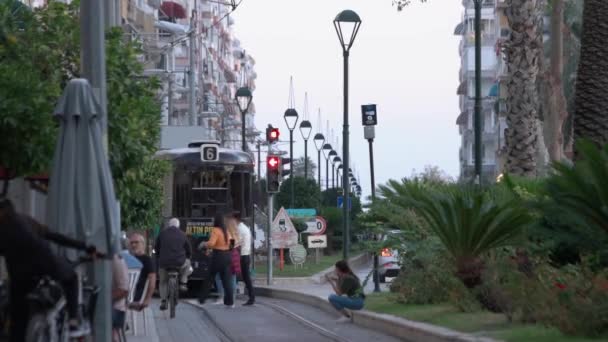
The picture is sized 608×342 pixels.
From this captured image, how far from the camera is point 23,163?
1545cm

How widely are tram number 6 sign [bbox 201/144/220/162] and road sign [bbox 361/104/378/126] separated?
427cm

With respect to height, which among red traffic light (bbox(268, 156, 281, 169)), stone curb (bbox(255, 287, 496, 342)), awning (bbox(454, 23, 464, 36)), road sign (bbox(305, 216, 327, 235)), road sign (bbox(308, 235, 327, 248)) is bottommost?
stone curb (bbox(255, 287, 496, 342))

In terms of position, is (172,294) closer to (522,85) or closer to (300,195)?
(522,85)

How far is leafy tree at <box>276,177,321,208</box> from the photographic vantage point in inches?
2849

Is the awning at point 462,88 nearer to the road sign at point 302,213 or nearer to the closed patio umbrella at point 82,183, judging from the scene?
the road sign at point 302,213

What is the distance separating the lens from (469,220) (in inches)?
794

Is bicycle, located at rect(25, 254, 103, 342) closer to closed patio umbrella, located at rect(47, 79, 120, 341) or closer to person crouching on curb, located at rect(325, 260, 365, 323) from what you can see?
closed patio umbrella, located at rect(47, 79, 120, 341)

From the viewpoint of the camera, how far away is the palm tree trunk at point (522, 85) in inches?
1059

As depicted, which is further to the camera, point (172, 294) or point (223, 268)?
point (223, 268)

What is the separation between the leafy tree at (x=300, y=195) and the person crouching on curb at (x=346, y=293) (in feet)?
158

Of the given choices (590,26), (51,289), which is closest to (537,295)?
(590,26)

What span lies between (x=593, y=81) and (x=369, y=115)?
1495cm

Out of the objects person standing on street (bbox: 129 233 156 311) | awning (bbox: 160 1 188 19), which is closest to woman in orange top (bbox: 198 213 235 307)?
person standing on street (bbox: 129 233 156 311)

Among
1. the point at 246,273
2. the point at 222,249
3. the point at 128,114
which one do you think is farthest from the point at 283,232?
the point at 128,114
